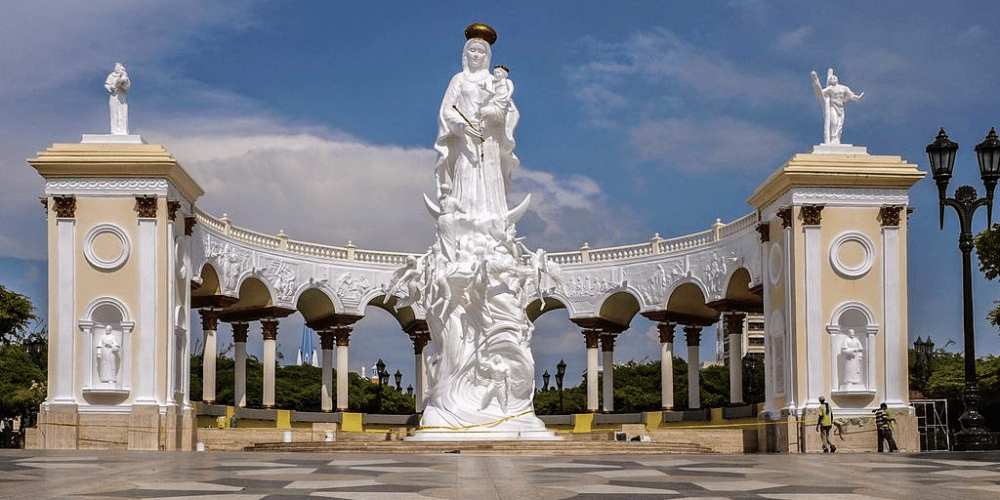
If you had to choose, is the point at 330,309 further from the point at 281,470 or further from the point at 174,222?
the point at 281,470

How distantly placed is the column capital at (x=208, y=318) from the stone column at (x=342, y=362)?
6.24 m

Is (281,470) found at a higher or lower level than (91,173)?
lower

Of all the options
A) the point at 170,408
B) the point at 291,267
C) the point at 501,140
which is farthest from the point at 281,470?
the point at 291,267

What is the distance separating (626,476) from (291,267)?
30855mm

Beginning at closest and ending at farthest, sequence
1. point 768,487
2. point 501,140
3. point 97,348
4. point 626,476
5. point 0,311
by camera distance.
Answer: point 768,487 < point 626,476 < point 501,140 < point 97,348 < point 0,311

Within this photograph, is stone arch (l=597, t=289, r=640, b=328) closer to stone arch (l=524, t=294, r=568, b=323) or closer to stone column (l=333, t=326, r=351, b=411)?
stone arch (l=524, t=294, r=568, b=323)

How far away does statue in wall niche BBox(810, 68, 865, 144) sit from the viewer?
33.2 m

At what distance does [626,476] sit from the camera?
12.2 metres

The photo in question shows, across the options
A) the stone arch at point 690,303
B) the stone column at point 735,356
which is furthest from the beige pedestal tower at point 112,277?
the stone column at point 735,356

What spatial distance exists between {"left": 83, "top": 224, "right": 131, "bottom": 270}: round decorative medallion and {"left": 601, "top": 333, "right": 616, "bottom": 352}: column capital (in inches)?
776

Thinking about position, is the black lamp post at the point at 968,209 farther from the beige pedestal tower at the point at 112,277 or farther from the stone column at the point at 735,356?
the stone column at the point at 735,356

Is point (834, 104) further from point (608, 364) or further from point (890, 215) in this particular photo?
point (608, 364)

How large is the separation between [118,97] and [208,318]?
918cm

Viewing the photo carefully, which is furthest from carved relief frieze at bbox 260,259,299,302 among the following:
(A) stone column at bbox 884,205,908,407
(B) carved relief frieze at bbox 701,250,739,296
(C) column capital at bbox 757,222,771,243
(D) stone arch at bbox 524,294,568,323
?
(A) stone column at bbox 884,205,908,407
